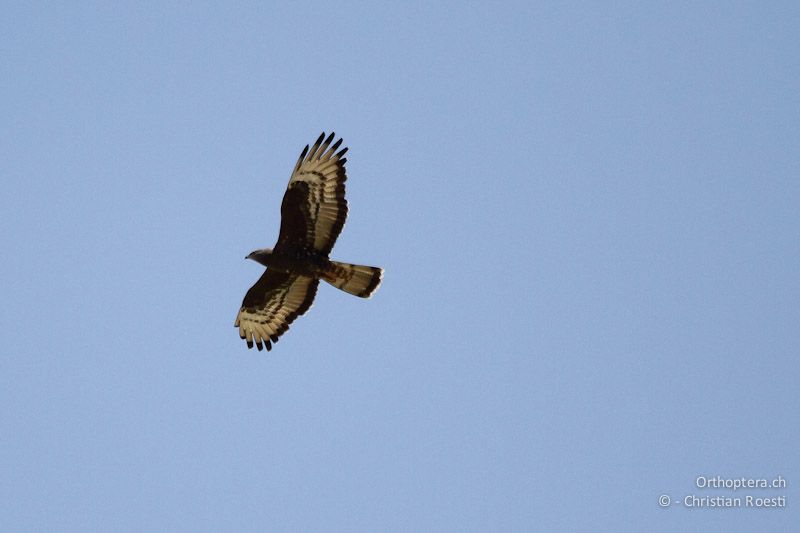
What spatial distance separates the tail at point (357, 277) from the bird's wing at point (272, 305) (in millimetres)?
537

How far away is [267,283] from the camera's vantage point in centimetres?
1567

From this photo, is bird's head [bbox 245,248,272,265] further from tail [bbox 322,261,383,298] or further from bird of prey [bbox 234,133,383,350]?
tail [bbox 322,261,383,298]

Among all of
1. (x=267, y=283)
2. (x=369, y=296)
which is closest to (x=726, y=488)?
(x=369, y=296)

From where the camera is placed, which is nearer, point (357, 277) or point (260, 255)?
point (260, 255)

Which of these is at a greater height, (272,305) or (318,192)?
(318,192)

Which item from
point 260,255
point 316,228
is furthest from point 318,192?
point 260,255

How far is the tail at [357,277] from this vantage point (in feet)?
49.5

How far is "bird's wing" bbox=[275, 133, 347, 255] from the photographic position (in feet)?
48.4

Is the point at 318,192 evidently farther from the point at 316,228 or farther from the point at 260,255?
the point at 260,255

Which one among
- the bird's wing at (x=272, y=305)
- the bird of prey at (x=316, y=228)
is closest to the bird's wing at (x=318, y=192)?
the bird of prey at (x=316, y=228)

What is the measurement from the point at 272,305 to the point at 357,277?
1449mm

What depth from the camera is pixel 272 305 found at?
15.9m

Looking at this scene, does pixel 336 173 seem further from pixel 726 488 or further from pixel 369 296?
pixel 726 488

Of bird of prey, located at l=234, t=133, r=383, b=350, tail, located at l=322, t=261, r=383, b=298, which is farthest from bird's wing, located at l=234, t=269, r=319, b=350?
tail, located at l=322, t=261, r=383, b=298
